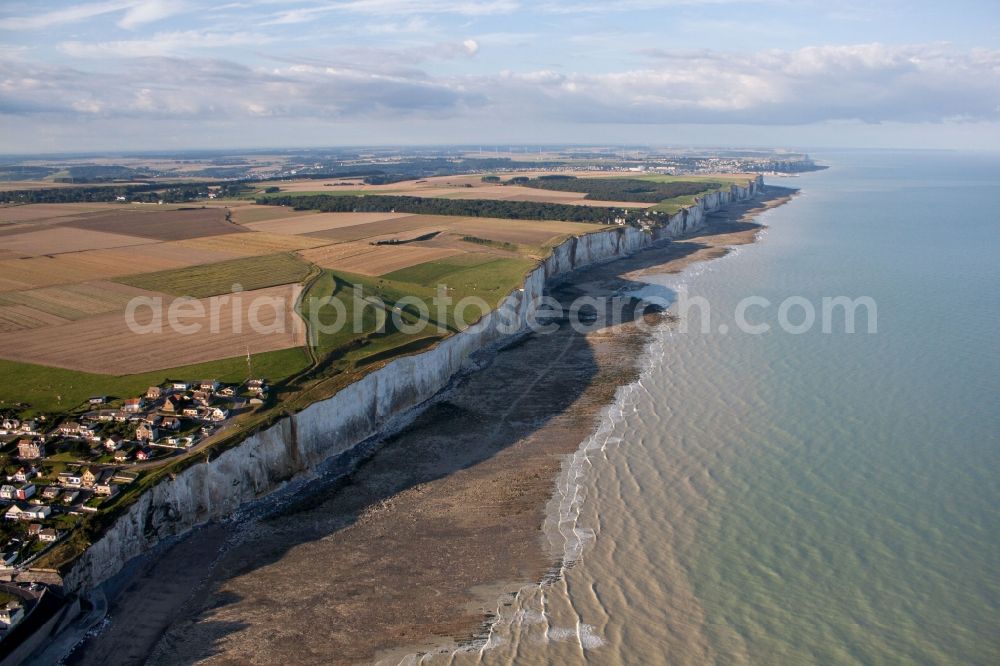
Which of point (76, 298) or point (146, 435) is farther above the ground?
point (76, 298)

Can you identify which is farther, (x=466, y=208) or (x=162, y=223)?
(x=466, y=208)

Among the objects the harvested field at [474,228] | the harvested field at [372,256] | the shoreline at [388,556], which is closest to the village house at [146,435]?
the shoreline at [388,556]

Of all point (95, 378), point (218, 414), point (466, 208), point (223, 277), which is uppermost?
point (466, 208)

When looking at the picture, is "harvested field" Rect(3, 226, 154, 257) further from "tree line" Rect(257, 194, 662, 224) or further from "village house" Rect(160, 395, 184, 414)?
"village house" Rect(160, 395, 184, 414)

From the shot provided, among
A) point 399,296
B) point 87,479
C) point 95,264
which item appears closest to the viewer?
point 87,479

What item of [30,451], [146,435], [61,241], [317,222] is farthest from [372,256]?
[30,451]

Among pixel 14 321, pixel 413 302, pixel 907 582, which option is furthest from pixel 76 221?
pixel 907 582

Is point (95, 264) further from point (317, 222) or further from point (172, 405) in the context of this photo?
point (172, 405)
